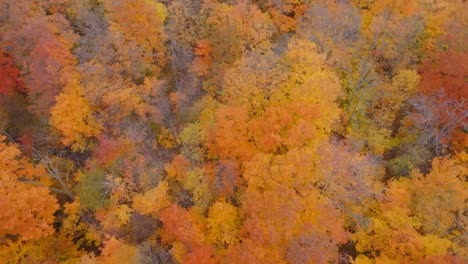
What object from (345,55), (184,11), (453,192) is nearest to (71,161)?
(184,11)

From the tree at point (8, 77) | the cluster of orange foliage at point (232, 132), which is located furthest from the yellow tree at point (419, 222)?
the tree at point (8, 77)

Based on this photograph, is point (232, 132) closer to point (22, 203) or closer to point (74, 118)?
point (74, 118)

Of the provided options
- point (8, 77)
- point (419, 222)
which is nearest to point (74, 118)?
point (8, 77)

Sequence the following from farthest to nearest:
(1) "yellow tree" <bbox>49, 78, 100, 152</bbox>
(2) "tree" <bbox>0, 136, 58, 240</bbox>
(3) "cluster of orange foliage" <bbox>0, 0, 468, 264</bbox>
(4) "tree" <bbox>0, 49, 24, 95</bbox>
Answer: (4) "tree" <bbox>0, 49, 24, 95</bbox> < (1) "yellow tree" <bbox>49, 78, 100, 152</bbox> < (2) "tree" <bbox>0, 136, 58, 240</bbox> < (3) "cluster of orange foliage" <bbox>0, 0, 468, 264</bbox>

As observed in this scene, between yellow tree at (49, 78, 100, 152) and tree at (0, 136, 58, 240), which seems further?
yellow tree at (49, 78, 100, 152)

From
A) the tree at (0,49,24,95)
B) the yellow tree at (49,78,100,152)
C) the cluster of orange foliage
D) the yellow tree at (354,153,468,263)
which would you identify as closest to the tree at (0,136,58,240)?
the cluster of orange foliage

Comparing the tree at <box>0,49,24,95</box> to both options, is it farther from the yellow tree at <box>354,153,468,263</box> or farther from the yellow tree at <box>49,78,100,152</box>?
the yellow tree at <box>354,153,468,263</box>

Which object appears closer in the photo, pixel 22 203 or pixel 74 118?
pixel 22 203

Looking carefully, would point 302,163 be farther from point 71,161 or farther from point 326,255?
point 71,161

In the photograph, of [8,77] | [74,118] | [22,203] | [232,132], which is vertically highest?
[232,132]
